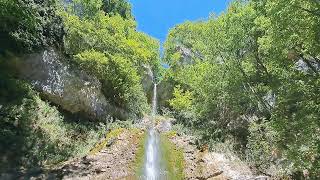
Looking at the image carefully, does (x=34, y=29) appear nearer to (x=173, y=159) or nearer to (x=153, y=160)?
(x=153, y=160)

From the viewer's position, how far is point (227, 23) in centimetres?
2420

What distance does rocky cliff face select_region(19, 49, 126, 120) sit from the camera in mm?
21094

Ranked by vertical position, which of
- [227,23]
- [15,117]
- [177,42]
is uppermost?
[177,42]

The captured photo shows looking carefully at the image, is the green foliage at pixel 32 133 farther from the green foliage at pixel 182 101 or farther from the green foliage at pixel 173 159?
the green foliage at pixel 182 101

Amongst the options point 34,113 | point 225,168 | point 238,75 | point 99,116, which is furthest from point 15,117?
point 238,75

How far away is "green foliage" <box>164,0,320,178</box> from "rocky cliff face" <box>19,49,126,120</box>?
6.77 m

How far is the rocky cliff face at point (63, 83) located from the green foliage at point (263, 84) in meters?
6.77

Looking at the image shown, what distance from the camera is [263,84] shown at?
21422 millimetres

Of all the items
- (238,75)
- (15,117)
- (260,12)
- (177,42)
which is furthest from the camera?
(177,42)

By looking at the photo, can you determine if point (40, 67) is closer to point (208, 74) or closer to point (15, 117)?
point (15, 117)

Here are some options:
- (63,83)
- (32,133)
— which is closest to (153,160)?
(32,133)

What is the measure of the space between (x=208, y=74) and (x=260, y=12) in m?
8.10

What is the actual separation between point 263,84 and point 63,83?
35.0ft

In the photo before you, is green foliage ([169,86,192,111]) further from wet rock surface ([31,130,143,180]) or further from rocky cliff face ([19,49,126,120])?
wet rock surface ([31,130,143,180])
